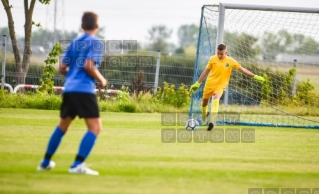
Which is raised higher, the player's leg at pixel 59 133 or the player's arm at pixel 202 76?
the player's arm at pixel 202 76

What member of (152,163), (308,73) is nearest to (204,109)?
(152,163)

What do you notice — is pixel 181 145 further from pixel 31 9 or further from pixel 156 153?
pixel 31 9

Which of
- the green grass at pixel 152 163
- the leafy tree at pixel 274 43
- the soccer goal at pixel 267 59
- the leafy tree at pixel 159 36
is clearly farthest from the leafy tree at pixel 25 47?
the leafy tree at pixel 159 36

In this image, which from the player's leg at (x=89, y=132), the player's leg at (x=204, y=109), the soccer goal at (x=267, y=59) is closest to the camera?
the player's leg at (x=89, y=132)

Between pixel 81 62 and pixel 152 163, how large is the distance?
6.76 feet

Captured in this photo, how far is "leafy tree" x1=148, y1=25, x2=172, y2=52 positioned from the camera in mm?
81506

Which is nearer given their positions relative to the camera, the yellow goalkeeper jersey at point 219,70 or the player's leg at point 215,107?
the player's leg at point 215,107

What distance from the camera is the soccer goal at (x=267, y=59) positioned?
1828 cm

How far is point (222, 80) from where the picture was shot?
1602 centimetres

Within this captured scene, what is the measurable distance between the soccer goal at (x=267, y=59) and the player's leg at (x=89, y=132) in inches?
341

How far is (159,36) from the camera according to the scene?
95.3 metres

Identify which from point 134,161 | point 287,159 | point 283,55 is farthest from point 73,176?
point 283,55

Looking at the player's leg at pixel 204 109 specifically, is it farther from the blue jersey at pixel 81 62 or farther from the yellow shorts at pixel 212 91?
the blue jersey at pixel 81 62

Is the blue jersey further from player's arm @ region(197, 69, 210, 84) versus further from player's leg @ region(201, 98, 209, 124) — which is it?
player's leg @ region(201, 98, 209, 124)
